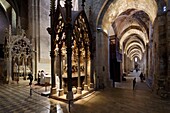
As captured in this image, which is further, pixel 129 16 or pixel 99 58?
pixel 129 16

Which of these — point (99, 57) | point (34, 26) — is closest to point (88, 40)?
point (99, 57)

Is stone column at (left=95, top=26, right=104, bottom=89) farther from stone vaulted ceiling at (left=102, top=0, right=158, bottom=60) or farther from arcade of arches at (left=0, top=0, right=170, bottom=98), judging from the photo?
stone vaulted ceiling at (left=102, top=0, right=158, bottom=60)

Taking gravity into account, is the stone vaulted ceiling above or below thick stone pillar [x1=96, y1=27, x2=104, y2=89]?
above

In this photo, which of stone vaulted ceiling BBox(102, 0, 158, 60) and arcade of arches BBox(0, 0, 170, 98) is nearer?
arcade of arches BBox(0, 0, 170, 98)

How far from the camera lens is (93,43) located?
9.02 m

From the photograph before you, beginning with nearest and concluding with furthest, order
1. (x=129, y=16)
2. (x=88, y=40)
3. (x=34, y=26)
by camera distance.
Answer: (x=88, y=40) → (x=129, y=16) → (x=34, y=26)

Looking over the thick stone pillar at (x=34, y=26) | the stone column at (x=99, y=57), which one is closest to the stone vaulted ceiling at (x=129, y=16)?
the stone column at (x=99, y=57)

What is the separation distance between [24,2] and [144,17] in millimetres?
14423

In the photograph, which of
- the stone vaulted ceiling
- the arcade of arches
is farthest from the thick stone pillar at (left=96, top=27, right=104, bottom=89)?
the stone vaulted ceiling

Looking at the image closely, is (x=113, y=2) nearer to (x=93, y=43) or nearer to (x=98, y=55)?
(x=93, y=43)

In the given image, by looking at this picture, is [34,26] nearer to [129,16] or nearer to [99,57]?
[99,57]

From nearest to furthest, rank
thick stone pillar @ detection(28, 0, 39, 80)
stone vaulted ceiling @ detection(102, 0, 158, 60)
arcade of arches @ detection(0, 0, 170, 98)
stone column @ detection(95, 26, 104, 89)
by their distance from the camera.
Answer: arcade of arches @ detection(0, 0, 170, 98) < stone column @ detection(95, 26, 104, 89) < stone vaulted ceiling @ detection(102, 0, 158, 60) < thick stone pillar @ detection(28, 0, 39, 80)

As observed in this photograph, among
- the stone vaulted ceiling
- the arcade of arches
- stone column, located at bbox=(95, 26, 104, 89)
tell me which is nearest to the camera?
the arcade of arches

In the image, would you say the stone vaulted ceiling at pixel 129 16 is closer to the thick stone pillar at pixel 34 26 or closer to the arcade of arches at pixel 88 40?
the arcade of arches at pixel 88 40
